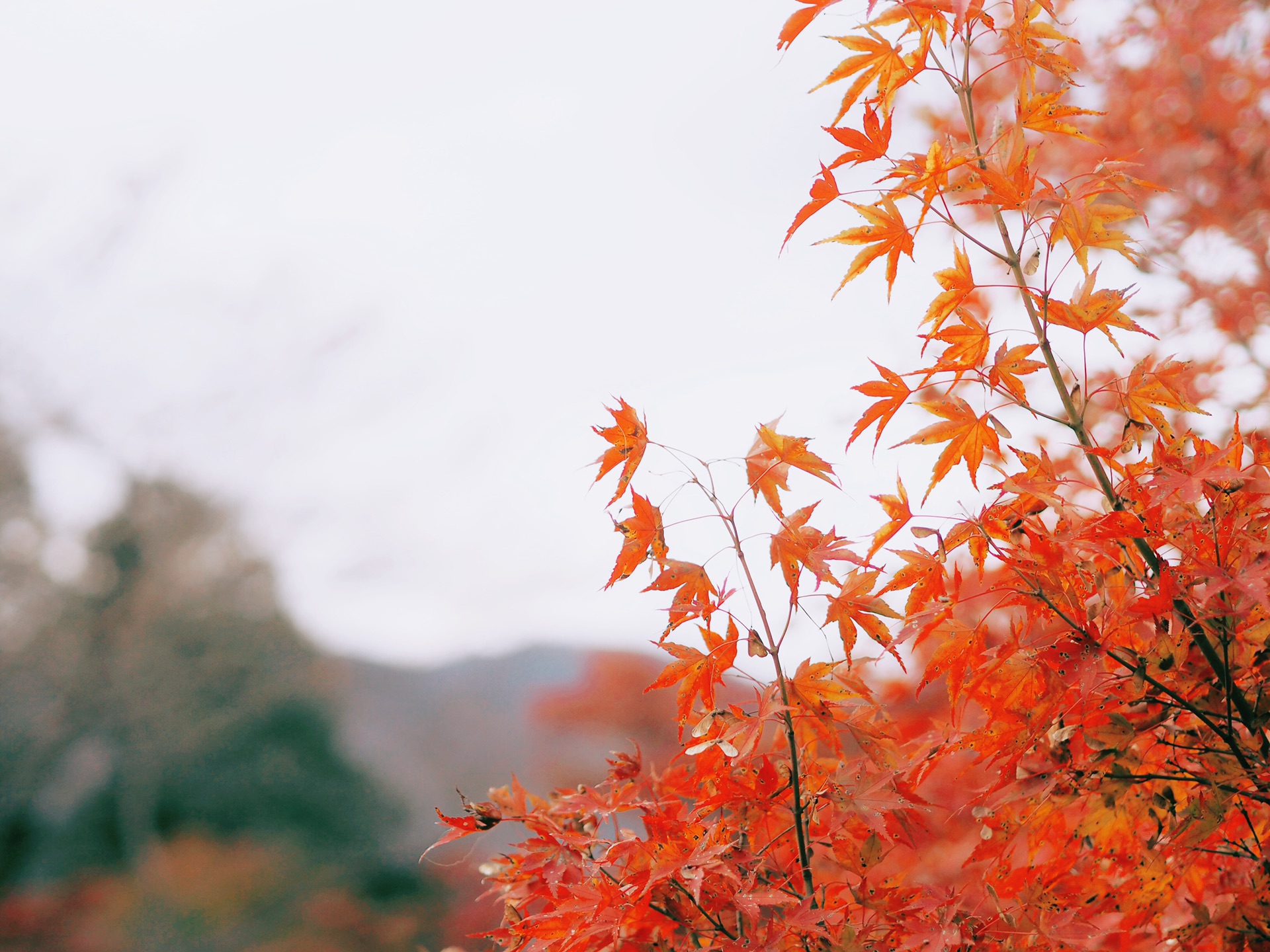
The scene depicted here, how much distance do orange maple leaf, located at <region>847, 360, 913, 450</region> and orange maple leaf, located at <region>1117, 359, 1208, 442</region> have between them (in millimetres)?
338

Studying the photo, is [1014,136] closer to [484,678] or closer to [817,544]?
[817,544]

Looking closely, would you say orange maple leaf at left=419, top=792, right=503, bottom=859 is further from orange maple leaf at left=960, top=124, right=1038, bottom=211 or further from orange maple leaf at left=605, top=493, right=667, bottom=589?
orange maple leaf at left=960, top=124, right=1038, bottom=211

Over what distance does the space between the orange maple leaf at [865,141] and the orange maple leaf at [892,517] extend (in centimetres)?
42

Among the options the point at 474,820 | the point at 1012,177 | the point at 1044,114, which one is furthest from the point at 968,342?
the point at 474,820

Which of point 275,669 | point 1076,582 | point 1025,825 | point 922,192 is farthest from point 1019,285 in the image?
point 275,669

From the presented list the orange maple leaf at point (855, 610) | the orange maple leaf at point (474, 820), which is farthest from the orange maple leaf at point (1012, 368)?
the orange maple leaf at point (474, 820)

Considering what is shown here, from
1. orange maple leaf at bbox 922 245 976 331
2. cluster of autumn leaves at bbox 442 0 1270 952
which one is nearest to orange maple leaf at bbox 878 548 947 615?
cluster of autumn leaves at bbox 442 0 1270 952

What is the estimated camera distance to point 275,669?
11.8 m

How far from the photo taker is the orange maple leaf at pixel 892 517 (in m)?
1.01

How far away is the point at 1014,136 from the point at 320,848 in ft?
40.1

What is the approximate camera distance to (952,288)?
3.37 ft

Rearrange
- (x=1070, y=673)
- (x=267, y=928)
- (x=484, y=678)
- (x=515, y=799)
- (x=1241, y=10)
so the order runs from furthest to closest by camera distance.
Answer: (x=484, y=678), (x=267, y=928), (x=1241, y=10), (x=515, y=799), (x=1070, y=673)

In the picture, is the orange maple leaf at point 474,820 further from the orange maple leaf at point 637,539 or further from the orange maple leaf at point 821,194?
the orange maple leaf at point 821,194

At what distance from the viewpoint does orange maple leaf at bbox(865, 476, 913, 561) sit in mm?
1008
